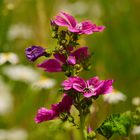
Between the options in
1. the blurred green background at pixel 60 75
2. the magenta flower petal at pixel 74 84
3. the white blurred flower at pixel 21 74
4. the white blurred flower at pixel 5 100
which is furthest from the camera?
the white blurred flower at pixel 21 74

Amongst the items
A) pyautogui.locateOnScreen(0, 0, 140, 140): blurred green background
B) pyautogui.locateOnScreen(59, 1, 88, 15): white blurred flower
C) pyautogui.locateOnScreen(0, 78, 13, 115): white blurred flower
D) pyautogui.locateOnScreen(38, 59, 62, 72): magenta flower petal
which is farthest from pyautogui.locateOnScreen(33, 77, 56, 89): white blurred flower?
pyautogui.locateOnScreen(38, 59, 62, 72): magenta flower petal

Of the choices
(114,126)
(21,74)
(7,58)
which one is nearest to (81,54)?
(114,126)

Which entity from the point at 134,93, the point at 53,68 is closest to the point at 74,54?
the point at 53,68

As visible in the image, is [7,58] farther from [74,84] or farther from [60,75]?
[74,84]

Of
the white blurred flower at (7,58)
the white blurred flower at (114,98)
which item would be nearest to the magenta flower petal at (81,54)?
the white blurred flower at (114,98)

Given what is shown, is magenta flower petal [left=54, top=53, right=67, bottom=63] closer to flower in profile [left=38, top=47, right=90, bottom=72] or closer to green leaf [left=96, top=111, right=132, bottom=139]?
flower in profile [left=38, top=47, right=90, bottom=72]

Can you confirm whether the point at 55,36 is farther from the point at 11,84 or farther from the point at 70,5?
the point at 70,5

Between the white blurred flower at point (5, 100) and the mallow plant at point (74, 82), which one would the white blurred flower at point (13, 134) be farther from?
the mallow plant at point (74, 82)
